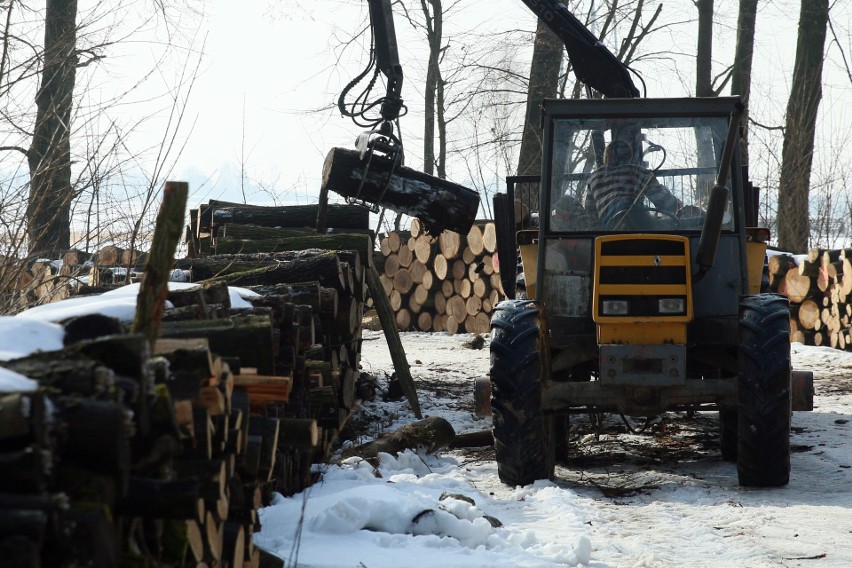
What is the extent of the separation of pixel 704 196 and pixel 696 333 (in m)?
0.95

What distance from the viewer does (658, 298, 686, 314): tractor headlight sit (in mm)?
6090

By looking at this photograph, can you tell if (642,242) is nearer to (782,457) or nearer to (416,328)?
(782,457)

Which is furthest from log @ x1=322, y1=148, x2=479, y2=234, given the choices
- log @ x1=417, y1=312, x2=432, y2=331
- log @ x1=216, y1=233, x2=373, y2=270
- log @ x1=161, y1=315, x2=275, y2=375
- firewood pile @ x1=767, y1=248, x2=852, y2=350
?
log @ x1=417, y1=312, x2=432, y2=331

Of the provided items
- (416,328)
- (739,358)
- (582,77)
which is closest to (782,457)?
(739,358)

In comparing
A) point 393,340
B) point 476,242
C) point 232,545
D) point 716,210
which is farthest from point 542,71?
point 232,545

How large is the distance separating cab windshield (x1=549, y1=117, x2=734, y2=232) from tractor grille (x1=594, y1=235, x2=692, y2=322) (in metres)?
0.39

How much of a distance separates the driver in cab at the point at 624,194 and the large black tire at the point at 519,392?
38.7 inches

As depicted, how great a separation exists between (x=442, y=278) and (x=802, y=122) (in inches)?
287

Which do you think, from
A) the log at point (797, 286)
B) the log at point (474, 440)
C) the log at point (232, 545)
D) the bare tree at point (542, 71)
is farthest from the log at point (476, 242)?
the log at point (232, 545)

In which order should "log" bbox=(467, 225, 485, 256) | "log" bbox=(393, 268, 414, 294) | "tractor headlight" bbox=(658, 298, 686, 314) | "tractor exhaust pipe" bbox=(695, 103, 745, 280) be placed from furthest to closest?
"log" bbox=(393, 268, 414, 294)
"log" bbox=(467, 225, 485, 256)
"tractor headlight" bbox=(658, 298, 686, 314)
"tractor exhaust pipe" bbox=(695, 103, 745, 280)

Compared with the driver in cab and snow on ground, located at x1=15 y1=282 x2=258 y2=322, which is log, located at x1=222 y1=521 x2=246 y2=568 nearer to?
snow on ground, located at x1=15 y1=282 x2=258 y2=322

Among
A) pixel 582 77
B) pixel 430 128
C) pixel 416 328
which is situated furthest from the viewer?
pixel 430 128

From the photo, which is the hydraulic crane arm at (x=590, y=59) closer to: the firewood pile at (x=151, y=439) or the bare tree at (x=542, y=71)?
the firewood pile at (x=151, y=439)

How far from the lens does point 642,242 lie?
20.5 feet
